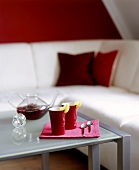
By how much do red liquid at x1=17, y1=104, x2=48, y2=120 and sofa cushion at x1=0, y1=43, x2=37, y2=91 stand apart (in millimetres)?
1374

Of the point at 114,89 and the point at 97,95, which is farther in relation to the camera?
the point at 114,89

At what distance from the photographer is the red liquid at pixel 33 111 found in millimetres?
1995

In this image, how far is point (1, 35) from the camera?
3709mm

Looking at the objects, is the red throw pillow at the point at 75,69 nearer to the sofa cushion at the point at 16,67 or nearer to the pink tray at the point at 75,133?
the sofa cushion at the point at 16,67

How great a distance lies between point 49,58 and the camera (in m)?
3.59

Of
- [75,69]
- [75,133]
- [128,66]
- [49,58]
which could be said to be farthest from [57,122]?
[49,58]

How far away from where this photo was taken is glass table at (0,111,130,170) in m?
1.54

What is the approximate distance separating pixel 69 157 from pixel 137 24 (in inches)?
67.7

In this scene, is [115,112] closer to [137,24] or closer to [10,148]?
[10,148]

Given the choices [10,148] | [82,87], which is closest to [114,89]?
[82,87]

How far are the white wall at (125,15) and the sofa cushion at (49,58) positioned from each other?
2.01 ft

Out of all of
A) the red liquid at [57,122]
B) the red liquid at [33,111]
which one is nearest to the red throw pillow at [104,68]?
the red liquid at [33,111]

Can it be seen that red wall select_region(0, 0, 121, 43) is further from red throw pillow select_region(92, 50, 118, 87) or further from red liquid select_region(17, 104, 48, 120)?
red liquid select_region(17, 104, 48, 120)

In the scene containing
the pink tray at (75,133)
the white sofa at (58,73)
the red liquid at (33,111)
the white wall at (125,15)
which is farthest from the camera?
the white wall at (125,15)
